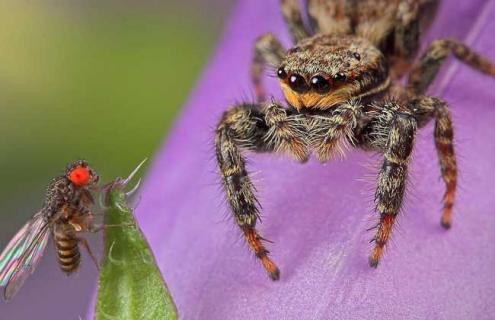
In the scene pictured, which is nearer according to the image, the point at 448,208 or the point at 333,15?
the point at 448,208

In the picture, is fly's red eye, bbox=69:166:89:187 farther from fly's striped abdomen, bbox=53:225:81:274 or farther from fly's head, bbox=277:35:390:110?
fly's head, bbox=277:35:390:110

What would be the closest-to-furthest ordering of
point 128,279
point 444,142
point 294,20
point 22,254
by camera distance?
point 128,279 < point 22,254 < point 444,142 < point 294,20

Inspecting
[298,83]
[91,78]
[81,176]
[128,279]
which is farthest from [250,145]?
[91,78]

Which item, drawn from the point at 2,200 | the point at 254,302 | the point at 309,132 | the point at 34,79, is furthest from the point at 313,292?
the point at 2,200

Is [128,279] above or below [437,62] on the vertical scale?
above

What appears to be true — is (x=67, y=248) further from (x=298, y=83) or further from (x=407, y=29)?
(x=407, y=29)

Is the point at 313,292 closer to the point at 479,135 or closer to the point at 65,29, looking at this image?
the point at 479,135

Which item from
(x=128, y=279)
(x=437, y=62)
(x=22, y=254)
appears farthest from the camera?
A: (x=437, y=62)
